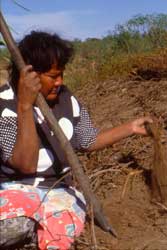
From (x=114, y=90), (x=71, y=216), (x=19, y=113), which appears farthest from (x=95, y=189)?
Result: (x=114, y=90)

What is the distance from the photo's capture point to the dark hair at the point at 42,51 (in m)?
3.18

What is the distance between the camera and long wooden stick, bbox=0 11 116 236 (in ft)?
10.2

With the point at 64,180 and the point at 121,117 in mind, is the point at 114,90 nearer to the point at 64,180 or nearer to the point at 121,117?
the point at 121,117

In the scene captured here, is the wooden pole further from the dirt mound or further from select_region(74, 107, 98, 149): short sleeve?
select_region(74, 107, 98, 149): short sleeve

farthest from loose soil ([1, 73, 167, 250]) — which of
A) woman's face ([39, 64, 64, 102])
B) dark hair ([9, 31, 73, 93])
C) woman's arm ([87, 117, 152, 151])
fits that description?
dark hair ([9, 31, 73, 93])

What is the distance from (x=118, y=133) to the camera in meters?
3.47

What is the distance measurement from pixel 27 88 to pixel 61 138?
351mm

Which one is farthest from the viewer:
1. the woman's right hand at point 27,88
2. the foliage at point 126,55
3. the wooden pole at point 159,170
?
the foliage at point 126,55

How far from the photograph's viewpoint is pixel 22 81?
9.79 ft

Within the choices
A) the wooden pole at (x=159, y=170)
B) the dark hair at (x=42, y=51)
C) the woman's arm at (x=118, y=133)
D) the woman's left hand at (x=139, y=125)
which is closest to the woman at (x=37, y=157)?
the dark hair at (x=42, y=51)

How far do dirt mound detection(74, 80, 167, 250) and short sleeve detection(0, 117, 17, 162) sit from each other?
1.81 ft

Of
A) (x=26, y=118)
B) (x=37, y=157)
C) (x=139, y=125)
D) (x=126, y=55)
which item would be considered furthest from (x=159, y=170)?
(x=126, y=55)

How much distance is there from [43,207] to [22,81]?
2.01 feet

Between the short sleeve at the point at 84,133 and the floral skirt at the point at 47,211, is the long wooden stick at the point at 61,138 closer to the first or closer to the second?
the floral skirt at the point at 47,211
